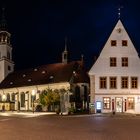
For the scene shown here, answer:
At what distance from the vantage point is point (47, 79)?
94.2 meters

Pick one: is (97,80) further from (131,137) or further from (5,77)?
(5,77)

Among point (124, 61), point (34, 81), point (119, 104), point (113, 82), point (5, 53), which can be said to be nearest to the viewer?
point (119, 104)

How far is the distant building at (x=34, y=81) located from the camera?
83.9 m

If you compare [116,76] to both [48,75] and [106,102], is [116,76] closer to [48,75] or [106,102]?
[106,102]

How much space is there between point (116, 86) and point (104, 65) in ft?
11.8

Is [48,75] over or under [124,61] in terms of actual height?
under

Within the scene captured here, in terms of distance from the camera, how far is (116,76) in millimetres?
64750

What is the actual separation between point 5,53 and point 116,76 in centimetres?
5381

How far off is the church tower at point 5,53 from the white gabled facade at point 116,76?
52.2 metres

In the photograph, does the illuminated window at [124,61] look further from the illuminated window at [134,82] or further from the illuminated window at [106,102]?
the illuminated window at [106,102]

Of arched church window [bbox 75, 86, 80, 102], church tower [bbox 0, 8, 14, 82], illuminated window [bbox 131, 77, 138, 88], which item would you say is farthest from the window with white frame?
church tower [bbox 0, 8, 14, 82]

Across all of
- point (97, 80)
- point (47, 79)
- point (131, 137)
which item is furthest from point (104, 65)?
point (131, 137)

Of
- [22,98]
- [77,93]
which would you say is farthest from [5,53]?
[77,93]

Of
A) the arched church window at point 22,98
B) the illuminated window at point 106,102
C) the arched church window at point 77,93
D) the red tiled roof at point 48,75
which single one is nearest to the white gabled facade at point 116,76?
the illuminated window at point 106,102
